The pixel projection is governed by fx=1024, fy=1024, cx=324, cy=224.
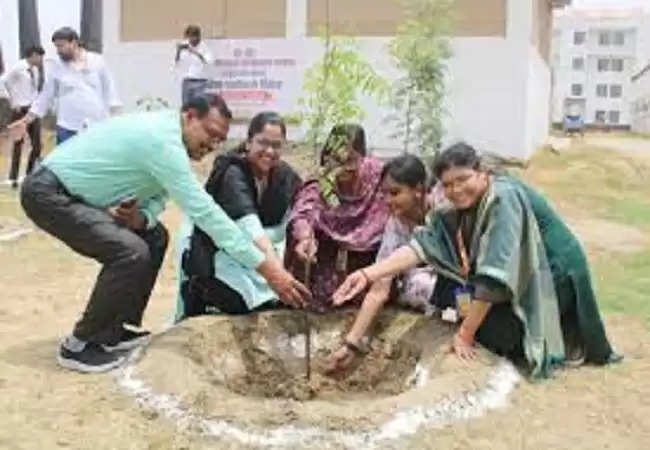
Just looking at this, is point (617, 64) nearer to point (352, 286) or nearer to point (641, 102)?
point (641, 102)

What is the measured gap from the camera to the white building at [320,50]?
14195mm

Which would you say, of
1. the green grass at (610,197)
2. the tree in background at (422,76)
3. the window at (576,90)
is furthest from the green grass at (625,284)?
the window at (576,90)

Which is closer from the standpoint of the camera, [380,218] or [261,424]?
[261,424]

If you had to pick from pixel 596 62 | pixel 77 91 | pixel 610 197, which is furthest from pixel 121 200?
pixel 596 62

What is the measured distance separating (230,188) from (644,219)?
29.1 ft

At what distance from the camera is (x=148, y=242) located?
16.4 feet

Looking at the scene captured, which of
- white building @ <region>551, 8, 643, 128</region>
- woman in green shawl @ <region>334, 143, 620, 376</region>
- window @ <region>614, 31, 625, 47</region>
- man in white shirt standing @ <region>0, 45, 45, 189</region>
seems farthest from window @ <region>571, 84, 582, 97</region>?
woman in green shawl @ <region>334, 143, 620, 376</region>

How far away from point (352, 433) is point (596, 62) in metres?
71.0

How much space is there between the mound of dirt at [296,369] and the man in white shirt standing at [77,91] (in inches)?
185

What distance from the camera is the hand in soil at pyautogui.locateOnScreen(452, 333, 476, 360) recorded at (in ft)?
15.1

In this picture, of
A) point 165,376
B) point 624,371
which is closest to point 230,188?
point 165,376

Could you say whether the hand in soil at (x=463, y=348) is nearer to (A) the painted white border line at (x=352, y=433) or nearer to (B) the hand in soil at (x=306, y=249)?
(A) the painted white border line at (x=352, y=433)

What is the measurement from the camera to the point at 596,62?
71.2 meters

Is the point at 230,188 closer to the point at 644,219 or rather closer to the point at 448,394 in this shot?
the point at 448,394
